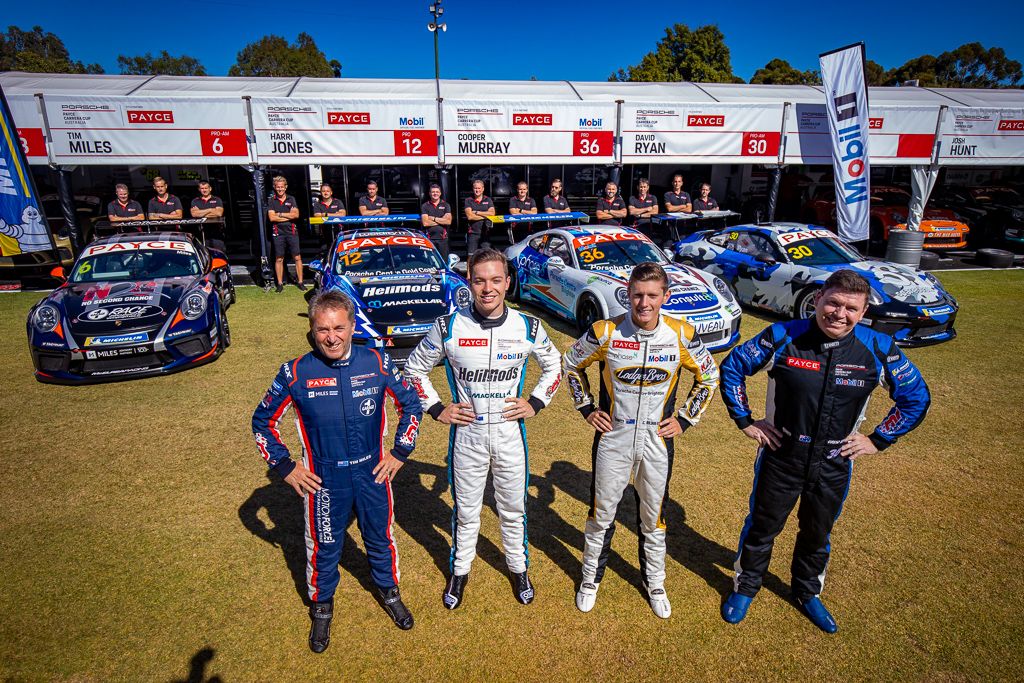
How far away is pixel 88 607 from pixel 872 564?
4.53 m

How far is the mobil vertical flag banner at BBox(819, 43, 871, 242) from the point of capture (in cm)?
1141

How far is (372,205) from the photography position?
1137cm

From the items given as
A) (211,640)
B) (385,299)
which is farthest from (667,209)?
(211,640)

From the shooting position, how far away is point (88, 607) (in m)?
3.14

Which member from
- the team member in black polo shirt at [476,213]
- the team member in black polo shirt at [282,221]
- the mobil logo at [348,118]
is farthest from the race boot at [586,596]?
the mobil logo at [348,118]

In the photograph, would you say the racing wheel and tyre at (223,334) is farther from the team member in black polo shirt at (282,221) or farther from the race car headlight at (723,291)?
the race car headlight at (723,291)

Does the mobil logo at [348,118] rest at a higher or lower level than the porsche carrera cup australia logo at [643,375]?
higher

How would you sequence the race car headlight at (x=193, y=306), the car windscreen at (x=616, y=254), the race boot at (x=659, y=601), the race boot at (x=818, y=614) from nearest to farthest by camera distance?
1. the race boot at (x=818, y=614)
2. the race boot at (x=659, y=601)
3. the race car headlight at (x=193, y=306)
4. the car windscreen at (x=616, y=254)

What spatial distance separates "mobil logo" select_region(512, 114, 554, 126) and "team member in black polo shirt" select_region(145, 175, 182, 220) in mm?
6654

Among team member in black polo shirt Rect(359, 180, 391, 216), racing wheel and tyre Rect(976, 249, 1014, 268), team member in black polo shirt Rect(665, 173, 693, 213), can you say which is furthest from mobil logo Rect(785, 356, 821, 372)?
racing wheel and tyre Rect(976, 249, 1014, 268)

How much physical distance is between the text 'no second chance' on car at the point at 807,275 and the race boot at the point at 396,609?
6708mm

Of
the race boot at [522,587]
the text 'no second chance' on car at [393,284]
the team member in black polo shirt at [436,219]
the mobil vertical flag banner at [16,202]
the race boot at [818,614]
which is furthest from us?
the team member in black polo shirt at [436,219]

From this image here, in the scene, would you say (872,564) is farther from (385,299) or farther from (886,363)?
(385,299)

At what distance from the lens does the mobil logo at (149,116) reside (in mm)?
10156
